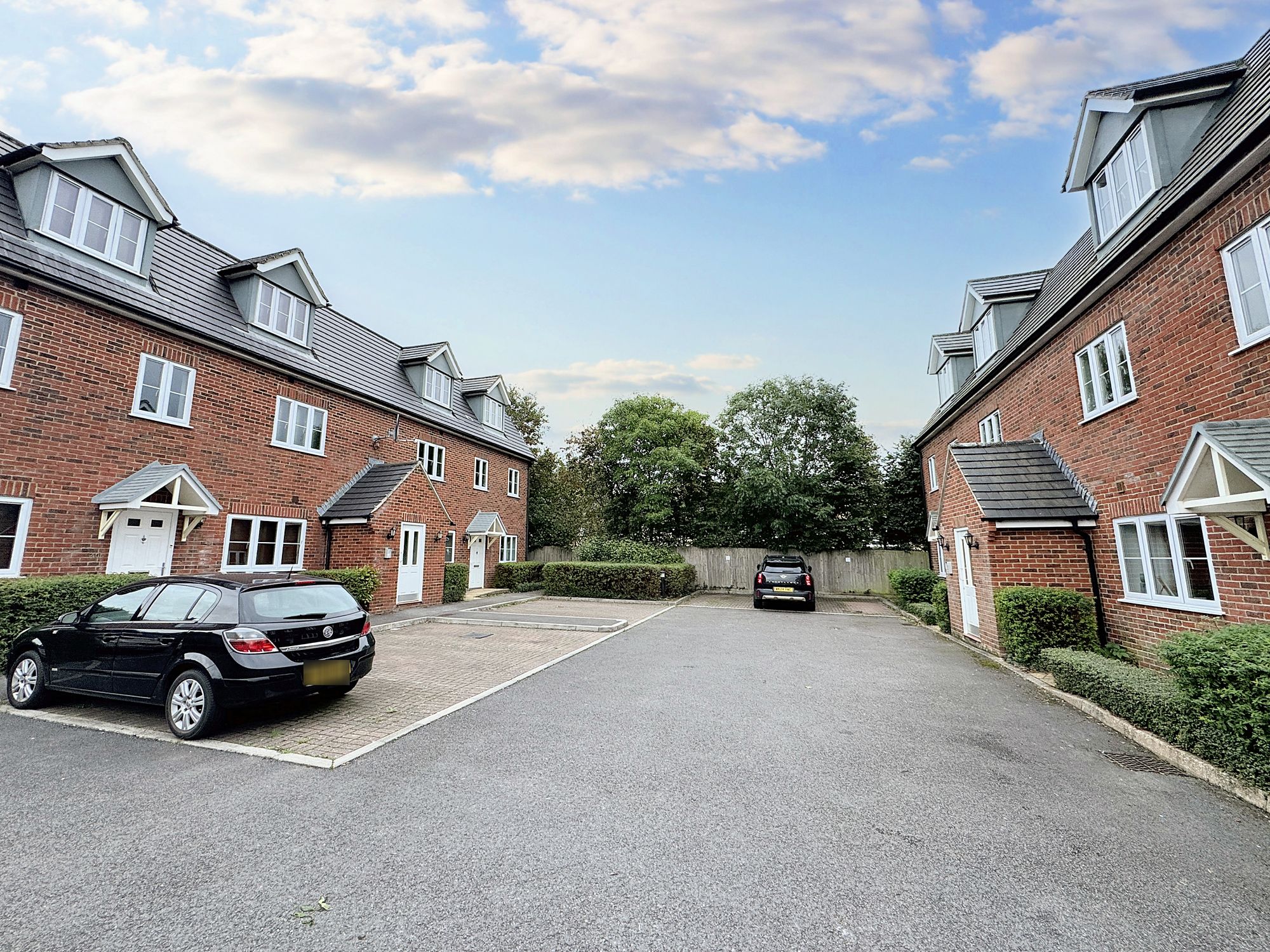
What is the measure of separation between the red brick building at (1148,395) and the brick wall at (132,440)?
1486cm

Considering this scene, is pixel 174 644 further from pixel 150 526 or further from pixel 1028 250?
pixel 1028 250

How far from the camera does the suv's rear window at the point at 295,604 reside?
5.59 meters

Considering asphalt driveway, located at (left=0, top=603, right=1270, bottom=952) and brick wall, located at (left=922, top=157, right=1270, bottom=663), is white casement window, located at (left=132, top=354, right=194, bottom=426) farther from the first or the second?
brick wall, located at (left=922, top=157, right=1270, bottom=663)

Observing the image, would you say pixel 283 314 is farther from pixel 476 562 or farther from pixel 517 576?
pixel 517 576

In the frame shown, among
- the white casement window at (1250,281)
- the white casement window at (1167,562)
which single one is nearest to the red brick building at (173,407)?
the white casement window at (1167,562)

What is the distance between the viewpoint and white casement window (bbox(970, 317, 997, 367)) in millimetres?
14164

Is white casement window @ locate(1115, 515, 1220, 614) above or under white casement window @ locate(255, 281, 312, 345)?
under

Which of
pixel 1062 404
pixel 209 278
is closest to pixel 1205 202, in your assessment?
pixel 1062 404

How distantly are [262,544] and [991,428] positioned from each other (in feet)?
60.3

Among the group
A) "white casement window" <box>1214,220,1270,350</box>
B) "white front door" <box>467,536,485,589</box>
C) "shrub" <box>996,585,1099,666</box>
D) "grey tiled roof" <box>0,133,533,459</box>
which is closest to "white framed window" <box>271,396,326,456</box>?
"grey tiled roof" <box>0,133,533,459</box>

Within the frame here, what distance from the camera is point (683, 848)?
3439mm

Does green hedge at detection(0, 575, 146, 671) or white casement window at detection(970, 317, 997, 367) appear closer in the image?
green hedge at detection(0, 575, 146, 671)

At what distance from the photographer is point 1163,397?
7453mm

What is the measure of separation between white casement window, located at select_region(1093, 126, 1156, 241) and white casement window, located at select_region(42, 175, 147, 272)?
17.6 metres
